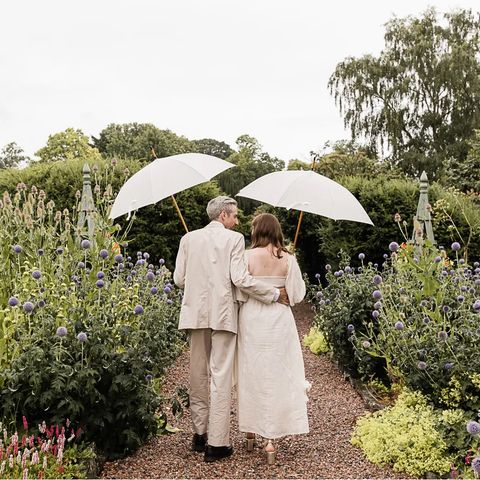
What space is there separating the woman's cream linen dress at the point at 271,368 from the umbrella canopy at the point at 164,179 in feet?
3.19

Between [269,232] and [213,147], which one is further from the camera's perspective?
[213,147]

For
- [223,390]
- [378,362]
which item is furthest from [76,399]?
[378,362]

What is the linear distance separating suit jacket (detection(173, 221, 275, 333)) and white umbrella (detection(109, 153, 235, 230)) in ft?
1.93

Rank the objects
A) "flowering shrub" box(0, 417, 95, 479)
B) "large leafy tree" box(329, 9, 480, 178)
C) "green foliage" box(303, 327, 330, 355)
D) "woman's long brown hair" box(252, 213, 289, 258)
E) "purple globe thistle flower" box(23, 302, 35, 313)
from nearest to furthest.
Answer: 1. "flowering shrub" box(0, 417, 95, 479)
2. "purple globe thistle flower" box(23, 302, 35, 313)
3. "woman's long brown hair" box(252, 213, 289, 258)
4. "green foliage" box(303, 327, 330, 355)
5. "large leafy tree" box(329, 9, 480, 178)

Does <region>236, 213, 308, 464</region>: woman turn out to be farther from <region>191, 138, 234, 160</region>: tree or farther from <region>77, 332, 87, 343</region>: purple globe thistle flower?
<region>191, 138, 234, 160</region>: tree

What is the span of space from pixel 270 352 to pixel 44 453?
1.50 meters

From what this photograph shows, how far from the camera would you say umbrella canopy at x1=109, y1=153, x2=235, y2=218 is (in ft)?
16.0

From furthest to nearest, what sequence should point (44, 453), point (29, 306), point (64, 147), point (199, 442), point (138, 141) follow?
point (138, 141)
point (64, 147)
point (199, 442)
point (29, 306)
point (44, 453)

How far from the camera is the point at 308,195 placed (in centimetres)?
487

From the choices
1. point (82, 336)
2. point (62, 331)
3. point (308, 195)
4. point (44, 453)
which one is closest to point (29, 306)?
point (62, 331)

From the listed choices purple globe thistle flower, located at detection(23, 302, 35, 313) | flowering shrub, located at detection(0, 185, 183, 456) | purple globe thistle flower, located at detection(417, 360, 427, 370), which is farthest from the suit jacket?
purple globe thistle flower, located at detection(417, 360, 427, 370)

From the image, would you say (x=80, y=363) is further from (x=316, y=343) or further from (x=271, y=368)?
(x=316, y=343)

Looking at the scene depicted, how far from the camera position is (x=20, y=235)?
6.07 metres

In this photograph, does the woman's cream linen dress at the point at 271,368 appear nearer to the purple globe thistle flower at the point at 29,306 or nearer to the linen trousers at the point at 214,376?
the linen trousers at the point at 214,376
